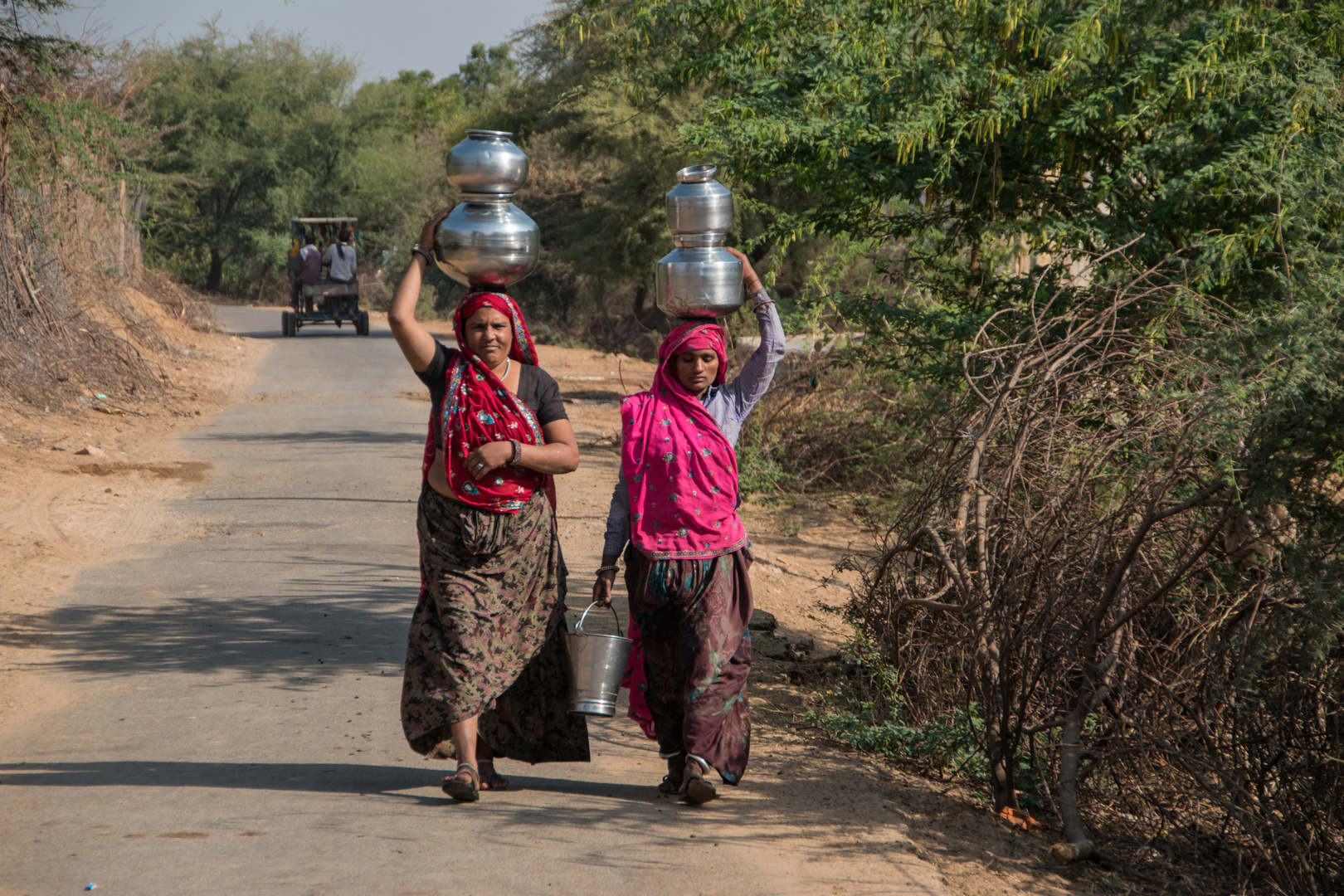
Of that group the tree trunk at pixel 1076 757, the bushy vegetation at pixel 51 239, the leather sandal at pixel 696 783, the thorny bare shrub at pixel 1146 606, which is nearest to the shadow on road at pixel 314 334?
the bushy vegetation at pixel 51 239

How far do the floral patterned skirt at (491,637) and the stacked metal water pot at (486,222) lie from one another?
0.71 meters

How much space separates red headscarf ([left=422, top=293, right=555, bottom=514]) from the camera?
353cm

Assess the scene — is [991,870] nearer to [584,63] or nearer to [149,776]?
[149,776]

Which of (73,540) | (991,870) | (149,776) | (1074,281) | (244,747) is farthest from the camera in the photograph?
(73,540)

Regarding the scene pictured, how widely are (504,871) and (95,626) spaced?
11.6 feet

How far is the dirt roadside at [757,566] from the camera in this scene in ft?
12.0

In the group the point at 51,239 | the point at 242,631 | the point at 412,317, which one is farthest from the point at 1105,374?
the point at 51,239

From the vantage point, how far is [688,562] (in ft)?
11.8

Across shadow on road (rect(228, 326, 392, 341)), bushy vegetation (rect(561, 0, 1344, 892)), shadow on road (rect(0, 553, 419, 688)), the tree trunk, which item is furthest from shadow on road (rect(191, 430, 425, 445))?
shadow on road (rect(228, 326, 392, 341))

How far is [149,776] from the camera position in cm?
379

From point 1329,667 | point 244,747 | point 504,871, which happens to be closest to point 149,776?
point 244,747

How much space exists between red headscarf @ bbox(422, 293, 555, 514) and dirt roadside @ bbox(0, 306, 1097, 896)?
142 centimetres

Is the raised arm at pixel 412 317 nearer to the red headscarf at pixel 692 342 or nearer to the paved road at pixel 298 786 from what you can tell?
the red headscarf at pixel 692 342

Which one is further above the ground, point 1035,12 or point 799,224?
point 1035,12
